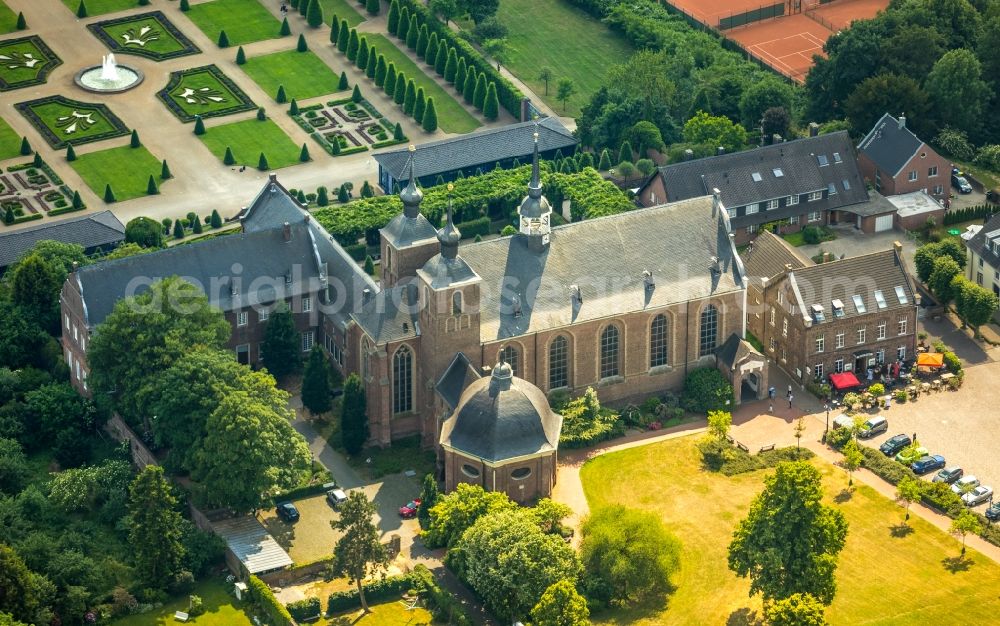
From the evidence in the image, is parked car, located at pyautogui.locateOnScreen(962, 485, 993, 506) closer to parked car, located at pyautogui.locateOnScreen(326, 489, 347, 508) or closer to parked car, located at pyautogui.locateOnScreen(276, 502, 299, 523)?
parked car, located at pyautogui.locateOnScreen(326, 489, 347, 508)

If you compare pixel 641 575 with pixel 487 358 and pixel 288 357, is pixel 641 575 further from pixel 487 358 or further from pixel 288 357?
pixel 288 357

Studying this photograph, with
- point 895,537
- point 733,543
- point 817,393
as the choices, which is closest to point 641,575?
point 733,543

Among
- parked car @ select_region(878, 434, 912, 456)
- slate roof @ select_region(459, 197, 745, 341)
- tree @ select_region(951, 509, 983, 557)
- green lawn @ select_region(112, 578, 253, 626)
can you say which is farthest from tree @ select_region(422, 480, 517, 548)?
tree @ select_region(951, 509, 983, 557)

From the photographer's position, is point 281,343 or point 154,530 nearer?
point 154,530

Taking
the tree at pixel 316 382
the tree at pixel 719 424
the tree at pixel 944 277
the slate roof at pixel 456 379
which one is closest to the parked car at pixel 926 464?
the tree at pixel 719 424

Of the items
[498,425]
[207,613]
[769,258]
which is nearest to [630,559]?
[498,425]

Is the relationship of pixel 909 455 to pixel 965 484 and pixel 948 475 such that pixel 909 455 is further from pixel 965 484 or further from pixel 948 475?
pixel 965 484
